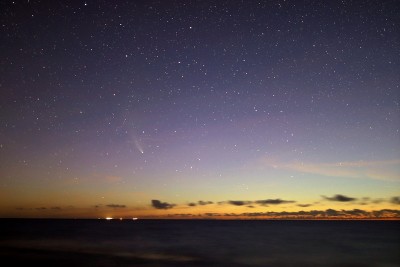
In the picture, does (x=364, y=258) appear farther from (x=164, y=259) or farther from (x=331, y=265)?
(x=164, y=259)

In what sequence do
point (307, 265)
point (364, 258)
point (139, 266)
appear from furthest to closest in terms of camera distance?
point (364, 258), point (307, 265), point (139, 266)

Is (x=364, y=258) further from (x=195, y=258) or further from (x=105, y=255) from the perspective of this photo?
(x=105, y=255)

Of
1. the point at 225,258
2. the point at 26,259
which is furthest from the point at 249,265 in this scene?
the point at 26,259

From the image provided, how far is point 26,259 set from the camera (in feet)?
85.1

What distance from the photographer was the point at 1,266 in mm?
22266

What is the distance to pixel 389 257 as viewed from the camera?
104 ft

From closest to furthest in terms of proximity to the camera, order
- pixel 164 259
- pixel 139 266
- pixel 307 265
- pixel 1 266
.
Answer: pixel 1 266, pixel 139 266, pixel 307 265, pixel 164 259

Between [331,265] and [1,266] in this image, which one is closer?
[1,266]

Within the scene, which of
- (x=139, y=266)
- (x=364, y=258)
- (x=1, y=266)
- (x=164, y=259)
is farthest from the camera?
(x=364, y=258)

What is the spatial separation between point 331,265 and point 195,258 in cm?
1083

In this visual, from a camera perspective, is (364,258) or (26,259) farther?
(364,258)

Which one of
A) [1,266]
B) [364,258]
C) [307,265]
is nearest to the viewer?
[1,266]

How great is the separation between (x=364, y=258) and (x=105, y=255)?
75.0ft

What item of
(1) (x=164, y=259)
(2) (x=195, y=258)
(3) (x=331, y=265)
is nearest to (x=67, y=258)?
(1) (x=164, y=259)
